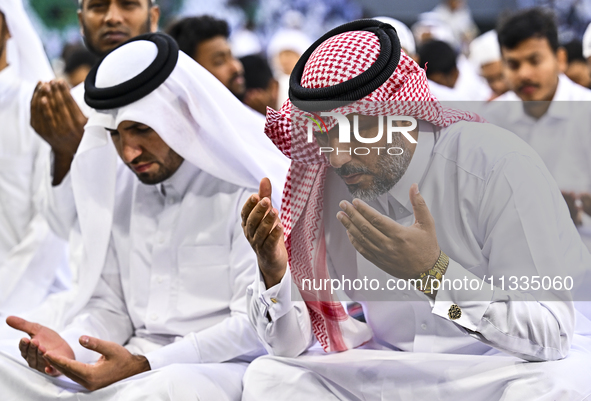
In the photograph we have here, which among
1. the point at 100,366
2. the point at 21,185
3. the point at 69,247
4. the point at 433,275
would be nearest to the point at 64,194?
the point at 69,247

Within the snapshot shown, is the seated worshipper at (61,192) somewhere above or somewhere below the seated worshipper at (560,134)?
below

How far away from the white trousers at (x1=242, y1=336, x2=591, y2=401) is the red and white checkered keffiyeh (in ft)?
0.35

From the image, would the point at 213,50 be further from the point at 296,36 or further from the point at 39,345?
the point at 296,36

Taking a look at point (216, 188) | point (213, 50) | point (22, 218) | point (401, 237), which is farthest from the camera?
point (213, 50)

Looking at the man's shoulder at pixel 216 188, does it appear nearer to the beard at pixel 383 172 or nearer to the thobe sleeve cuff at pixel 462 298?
the beard at pixel 383 172

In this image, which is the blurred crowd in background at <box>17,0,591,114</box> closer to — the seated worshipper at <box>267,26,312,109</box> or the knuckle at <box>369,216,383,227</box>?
the seated worshipper at <box>267,26,312,109</box>

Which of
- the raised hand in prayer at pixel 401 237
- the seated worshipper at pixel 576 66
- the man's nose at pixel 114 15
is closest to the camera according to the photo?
the raised hand in prayer at pixel 401 237

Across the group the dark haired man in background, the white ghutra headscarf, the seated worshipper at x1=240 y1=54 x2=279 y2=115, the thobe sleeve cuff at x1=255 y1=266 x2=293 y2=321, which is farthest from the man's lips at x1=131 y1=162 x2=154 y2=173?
the dark haired man in background

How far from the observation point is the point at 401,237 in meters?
1.50

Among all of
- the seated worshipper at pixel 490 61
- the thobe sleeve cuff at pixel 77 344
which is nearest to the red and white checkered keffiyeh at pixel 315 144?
the thobe sleeve cuff at pixel 77 344

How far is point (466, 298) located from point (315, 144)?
1.79 ft

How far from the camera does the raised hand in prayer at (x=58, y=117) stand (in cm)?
238

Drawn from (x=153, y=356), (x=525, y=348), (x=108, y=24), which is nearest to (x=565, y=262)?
(x=525, y=348)

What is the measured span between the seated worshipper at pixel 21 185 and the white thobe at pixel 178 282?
0.58m
